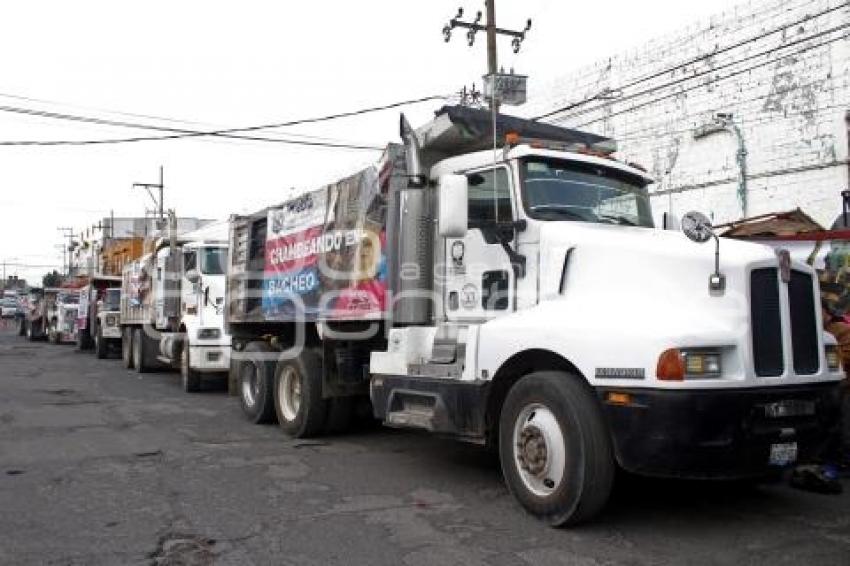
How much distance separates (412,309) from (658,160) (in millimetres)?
12390

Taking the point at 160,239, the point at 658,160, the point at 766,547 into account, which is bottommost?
the point at 766,547

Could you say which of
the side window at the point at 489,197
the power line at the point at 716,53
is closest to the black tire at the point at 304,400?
the side window at the point at 489,197

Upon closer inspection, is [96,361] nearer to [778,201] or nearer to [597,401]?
[778,201]

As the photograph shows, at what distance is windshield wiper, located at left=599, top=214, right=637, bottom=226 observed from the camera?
685cm

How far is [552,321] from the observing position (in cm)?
585

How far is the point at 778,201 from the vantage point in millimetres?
15406

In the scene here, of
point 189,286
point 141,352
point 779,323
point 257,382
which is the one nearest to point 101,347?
point 141,352

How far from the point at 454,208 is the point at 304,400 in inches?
153

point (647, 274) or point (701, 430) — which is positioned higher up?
point (647, 274)

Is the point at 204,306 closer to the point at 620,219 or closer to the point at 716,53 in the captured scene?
the point at 620,219

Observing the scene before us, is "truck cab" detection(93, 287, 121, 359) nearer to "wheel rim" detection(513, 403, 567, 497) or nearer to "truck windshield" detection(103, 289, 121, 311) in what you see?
"truck windshield" detection(103, 289, 121, 311)

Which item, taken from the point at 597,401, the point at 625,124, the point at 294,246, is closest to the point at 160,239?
the point at 294,246

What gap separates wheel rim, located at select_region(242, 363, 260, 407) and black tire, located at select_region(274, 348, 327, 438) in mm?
893

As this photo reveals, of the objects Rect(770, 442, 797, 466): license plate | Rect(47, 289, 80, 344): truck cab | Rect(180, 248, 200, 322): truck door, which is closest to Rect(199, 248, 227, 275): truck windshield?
Rect(180, 248, 200, 322): truck door
